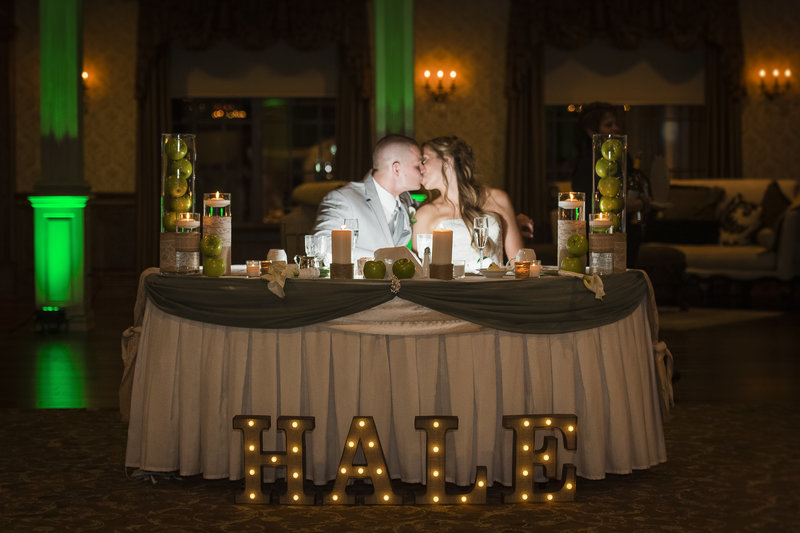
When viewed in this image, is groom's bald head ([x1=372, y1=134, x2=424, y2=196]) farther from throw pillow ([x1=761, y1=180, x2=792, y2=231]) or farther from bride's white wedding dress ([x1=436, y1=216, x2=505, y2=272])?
throw pillow ([x1=761, y1=180, x2=792, y2=231])

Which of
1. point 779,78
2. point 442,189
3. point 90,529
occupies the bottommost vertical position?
point 90,529

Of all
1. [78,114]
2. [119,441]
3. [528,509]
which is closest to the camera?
[528,509]

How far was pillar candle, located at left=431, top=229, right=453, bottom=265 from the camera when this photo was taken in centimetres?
357

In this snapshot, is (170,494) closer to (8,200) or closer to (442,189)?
(442,189)

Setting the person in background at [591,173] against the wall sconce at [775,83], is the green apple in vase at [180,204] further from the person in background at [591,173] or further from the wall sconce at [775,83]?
the wall sconce at [775,83]

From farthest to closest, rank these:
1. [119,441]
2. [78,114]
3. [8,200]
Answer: [8,200]
[78,114]
[119,441]

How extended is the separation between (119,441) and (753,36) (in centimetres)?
928

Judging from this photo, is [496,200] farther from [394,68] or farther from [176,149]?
[394,68]

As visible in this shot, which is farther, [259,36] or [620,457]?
[259,36]

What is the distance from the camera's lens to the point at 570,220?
12.4 ft

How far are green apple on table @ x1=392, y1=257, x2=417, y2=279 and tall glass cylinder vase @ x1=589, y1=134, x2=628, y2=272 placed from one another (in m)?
0.69

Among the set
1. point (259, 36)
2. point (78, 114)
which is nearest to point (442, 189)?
point (78, 114)

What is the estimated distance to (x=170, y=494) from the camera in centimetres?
356

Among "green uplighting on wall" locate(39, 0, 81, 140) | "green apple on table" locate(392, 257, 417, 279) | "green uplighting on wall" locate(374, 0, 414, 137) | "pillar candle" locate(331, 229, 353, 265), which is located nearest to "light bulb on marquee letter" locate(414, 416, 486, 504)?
"green apple on table" locate(392, 257, 417, 279)
